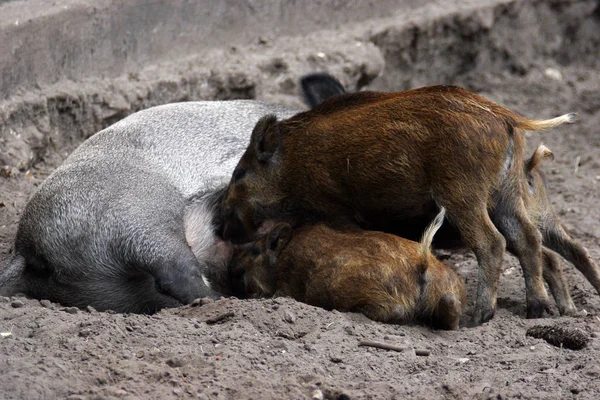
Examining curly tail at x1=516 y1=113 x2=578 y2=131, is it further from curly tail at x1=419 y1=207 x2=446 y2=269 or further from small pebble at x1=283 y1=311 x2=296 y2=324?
small pebble at x1=283 y1=311 x2=296 y2=324

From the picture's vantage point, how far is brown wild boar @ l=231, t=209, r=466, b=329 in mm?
3721

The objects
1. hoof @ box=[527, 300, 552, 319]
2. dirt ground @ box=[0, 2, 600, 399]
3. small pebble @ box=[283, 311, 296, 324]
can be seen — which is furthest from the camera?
hoof @ box=[527, 300, 552, 319]

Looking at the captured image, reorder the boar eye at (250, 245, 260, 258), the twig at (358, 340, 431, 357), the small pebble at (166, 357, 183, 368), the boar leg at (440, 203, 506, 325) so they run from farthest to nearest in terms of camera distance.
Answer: the boar eye at (250, 245, 260, 258)
the boar leg at (440, 203, 506, 325)
the twig at (358, 340, 431, 357)
the small pebble at (166, 357, 183, 368)

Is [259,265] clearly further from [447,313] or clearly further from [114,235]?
[447,313]

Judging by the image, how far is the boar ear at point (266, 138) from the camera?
442 centimetres

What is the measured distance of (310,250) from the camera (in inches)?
159

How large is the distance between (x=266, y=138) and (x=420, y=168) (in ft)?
3.00

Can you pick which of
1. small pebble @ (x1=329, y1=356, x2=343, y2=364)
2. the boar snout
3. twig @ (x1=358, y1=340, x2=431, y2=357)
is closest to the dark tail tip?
the boar snout

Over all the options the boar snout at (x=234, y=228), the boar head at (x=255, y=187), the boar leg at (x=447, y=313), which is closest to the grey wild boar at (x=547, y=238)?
the boar leg at (x=447, y=313)

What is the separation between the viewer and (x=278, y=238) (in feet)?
14.1

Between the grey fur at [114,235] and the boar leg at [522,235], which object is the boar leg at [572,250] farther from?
the grey fur at [114,235]

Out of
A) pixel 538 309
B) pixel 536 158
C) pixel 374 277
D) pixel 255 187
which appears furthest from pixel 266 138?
pixel 538 309

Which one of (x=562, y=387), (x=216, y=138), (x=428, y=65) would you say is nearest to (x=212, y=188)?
(x=216, y=138)

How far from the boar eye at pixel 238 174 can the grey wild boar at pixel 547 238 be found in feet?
2.44
